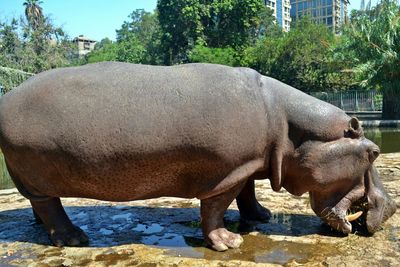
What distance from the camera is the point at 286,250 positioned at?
4121 millimetres

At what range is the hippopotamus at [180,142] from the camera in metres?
3.98

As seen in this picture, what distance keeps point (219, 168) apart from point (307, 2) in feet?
413

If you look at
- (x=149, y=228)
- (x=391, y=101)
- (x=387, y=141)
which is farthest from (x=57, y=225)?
(x=391, y=101)

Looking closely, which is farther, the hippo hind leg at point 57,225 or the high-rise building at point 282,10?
the high-rise building at point 282,10

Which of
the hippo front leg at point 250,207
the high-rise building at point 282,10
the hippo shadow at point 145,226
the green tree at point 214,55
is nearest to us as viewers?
the hippo shadow at point 145,226

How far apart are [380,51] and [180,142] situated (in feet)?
59.9

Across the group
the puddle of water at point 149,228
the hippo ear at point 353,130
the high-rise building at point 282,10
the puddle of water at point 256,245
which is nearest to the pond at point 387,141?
the puddle of water at point 256,245

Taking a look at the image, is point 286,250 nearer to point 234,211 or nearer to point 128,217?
point 234,211

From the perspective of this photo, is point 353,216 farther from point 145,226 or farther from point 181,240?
point 145,226

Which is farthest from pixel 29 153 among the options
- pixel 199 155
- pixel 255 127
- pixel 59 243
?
pixel 255 127

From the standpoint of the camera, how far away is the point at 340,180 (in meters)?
4.32

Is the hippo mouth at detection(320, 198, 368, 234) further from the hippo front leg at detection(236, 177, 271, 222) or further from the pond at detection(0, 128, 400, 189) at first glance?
the pond at detection(0, 128, 400, 189)

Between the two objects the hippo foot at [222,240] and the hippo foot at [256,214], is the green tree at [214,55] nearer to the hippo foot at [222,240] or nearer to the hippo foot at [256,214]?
the hippo foot at [256,214]

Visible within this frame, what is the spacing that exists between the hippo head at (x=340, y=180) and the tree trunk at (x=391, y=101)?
17437 millimetres
